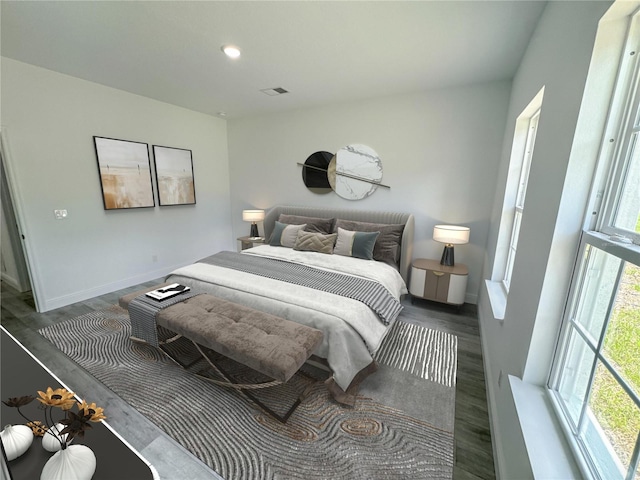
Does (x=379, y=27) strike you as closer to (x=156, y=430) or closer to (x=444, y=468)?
(x=444, y=468)

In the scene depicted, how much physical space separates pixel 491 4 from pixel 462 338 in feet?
8.74

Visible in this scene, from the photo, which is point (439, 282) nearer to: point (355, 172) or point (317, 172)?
point (355, 172)

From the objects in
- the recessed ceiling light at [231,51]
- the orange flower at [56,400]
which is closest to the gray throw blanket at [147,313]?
the orange flower at [56,400]

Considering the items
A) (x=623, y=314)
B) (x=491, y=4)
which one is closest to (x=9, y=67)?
(x=491, y=4)

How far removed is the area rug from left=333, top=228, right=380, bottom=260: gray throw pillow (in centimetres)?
112

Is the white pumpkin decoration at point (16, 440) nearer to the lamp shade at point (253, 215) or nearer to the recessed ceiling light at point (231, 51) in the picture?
the recessed ceiling light at point (231, 51)

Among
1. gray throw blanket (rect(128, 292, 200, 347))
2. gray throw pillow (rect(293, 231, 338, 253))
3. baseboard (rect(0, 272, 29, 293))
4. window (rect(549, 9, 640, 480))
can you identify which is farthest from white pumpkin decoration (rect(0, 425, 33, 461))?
baseboard (rect(0, 272, 29, 293))

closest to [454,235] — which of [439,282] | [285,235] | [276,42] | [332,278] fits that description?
[439,282]

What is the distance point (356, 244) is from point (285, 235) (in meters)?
1.03

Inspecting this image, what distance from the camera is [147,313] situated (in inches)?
80.5

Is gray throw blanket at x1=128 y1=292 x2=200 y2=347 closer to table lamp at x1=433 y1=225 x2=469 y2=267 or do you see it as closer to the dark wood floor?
the dark wood floor

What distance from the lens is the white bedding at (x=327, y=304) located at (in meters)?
1.81

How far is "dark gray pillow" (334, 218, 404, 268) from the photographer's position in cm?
313

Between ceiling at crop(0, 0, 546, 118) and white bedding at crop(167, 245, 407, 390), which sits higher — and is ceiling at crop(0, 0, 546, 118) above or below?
above
